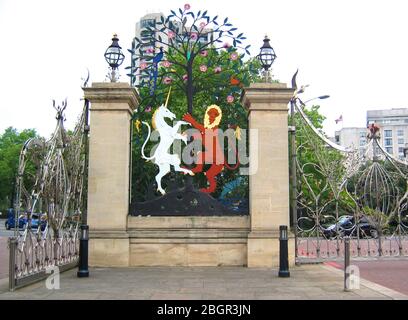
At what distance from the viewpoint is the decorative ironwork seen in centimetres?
991

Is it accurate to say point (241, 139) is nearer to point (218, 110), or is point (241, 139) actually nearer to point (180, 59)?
point (218, 110)

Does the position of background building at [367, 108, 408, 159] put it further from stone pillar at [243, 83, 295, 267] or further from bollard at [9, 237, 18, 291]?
bollard at [9, 237, 18, 291]

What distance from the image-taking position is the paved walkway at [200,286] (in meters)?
8.52

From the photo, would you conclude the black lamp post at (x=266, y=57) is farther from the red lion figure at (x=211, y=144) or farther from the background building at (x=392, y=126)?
the background building at (x=392, y=126)

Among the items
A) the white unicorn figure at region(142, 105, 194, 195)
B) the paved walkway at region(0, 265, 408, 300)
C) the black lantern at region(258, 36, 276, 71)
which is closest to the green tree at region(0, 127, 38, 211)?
the white unicorn figure at region(142, 105, 194, 195)

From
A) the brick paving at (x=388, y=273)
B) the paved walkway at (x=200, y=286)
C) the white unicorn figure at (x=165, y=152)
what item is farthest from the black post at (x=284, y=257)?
the white unicorn figure at (x=165, y=152)

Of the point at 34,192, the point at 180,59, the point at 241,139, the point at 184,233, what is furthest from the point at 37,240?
the point at 180,59

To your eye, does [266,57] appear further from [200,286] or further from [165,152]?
A: [200,286]


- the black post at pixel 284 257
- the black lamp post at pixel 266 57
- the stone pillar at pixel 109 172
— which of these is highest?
the black lamp post at pixel 266 57

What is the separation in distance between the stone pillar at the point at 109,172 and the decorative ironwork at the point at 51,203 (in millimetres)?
532

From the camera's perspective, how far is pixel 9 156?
6600cm

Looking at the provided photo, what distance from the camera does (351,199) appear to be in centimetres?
1392

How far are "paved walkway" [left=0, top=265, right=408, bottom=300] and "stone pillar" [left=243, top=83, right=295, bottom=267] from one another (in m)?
0.70

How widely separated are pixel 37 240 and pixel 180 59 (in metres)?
16.8
